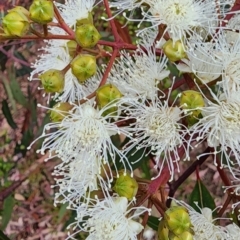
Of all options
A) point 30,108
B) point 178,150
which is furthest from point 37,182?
point 178,150

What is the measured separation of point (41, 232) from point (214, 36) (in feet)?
4.40

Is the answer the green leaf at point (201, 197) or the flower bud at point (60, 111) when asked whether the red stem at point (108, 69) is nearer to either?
the flower bud at point (60, 111)

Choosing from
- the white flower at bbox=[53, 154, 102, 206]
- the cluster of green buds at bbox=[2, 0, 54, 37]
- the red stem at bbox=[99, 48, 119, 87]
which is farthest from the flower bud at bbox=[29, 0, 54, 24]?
the white flower at bbox=[53, 154, 102, 206]

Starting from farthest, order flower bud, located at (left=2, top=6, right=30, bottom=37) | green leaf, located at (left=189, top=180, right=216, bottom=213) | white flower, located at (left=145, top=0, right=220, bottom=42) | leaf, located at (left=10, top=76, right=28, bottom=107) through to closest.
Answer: leaf, located at (left=10, top=76, right=28, bottom=107), green leaf, located at (left=189, top=180, right=216, bottom=213), white flower, located at (left=145, top=0, right=220, bottom=42), flower bud, located at (left=2, top=6, right=30, bottom=37)

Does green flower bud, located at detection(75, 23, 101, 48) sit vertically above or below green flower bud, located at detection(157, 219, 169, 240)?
above

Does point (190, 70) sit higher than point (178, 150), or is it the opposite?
point (190, 70)

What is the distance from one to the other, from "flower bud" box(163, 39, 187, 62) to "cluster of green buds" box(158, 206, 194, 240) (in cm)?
24

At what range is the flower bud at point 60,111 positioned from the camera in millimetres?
955

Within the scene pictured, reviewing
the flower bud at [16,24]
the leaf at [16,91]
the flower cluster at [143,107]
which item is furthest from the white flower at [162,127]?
the leaf at [16,91]

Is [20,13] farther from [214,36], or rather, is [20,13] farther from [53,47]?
[214,36]

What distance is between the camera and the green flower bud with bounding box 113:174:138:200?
938 mm

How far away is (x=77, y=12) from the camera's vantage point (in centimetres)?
106

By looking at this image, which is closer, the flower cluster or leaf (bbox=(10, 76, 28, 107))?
the flower cluster

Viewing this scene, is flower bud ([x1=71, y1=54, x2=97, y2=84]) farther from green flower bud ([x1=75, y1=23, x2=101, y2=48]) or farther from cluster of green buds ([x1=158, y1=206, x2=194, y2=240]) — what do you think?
cluster of green buds ([x1=158, y1=206, x2=194, y2=240])
